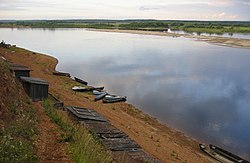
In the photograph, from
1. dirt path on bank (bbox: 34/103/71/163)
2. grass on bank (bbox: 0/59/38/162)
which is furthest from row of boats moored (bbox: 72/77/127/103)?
dirt path on bank (bbox: 34/103/71/163)

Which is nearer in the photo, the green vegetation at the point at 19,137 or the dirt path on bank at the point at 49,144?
the green vegetation at the point at 19,137

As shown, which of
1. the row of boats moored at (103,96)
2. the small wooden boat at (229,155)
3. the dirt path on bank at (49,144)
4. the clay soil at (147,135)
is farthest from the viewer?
the row of boats moored at (103,96)

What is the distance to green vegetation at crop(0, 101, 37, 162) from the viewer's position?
773cm

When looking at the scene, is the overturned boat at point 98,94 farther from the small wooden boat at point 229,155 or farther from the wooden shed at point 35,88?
the small wooden boat at point 229,155

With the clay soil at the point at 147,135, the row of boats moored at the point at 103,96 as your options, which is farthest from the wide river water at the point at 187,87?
the row of boats moored at the point at 103,96

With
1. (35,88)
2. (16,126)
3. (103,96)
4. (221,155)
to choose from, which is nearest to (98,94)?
(103,96)

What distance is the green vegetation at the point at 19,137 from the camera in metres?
7.73

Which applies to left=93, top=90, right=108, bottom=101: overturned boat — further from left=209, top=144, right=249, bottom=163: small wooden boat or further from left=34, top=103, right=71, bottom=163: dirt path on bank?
left=34, top=103, right=71, bottom=163: dirt path on bank

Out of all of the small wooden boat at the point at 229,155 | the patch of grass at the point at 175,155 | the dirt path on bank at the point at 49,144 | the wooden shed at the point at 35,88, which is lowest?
the small wooden boat at the point at 229,155

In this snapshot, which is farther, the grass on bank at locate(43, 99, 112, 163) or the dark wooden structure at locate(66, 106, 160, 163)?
the dark wooden structure at locate(66, 106, 160, 163)

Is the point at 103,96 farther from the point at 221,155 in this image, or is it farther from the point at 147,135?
the point at 221,155

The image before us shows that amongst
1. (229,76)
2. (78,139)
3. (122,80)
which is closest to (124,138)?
(78,139)

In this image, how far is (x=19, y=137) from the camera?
30.4 feet

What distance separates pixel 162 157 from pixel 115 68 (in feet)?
96.7
